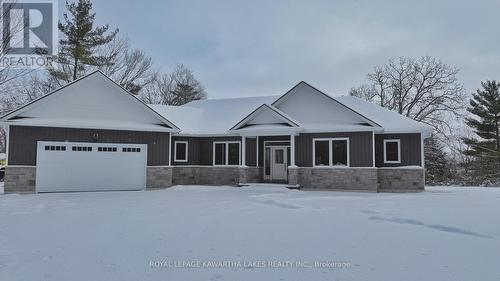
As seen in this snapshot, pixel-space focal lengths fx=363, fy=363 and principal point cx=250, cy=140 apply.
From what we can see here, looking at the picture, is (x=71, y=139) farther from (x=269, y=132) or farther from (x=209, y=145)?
(x=269, y=132)

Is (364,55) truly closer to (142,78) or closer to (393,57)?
(393,57)

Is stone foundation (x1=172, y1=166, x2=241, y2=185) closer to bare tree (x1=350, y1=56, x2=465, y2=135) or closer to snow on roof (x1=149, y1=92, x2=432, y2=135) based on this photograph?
snow on roof (x1=149, y1=92, x2=432, y2=135)

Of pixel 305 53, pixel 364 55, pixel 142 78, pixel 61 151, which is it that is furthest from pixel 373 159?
pixel 142 78

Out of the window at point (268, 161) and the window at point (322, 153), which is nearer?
the window at point (322, 153)

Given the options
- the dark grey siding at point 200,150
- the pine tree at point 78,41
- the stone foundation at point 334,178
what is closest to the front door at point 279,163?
the stone foundation at point 334,178

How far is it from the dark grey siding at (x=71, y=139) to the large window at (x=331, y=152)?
7.06 meters

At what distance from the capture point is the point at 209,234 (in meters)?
6.84

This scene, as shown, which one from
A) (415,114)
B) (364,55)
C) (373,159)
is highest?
(364,55)

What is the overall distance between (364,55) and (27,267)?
2853 cm
